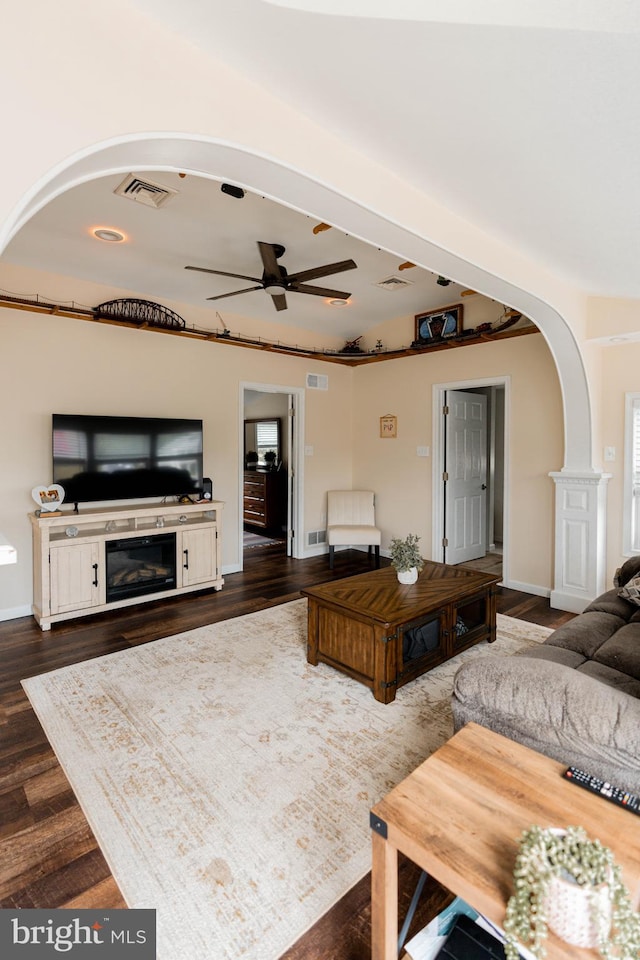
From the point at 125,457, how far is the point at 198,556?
3.86 feet

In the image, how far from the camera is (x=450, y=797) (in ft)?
4.05

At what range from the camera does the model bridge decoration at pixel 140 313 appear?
4.26 meters

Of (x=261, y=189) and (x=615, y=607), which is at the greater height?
(x=261, y=189)

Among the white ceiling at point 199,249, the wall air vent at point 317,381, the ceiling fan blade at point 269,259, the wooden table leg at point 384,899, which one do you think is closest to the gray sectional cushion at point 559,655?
the wooden table leg at point 384,899

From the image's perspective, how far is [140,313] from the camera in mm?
4457

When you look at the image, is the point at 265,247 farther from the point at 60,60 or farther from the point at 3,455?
the point at 3,455

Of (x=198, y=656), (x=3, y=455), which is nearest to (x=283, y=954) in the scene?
(x=198, y=656)

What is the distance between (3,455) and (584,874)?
4437mm

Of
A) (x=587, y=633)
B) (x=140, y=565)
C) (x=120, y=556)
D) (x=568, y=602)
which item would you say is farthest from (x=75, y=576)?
(x=568, y=602)

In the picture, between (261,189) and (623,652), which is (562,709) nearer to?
(623,652)

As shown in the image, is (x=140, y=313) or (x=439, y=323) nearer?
(x=140, y=313)

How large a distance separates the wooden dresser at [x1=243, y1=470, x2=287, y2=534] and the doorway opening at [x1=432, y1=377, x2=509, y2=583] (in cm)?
304

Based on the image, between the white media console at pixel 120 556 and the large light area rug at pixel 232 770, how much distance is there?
885 millimetres

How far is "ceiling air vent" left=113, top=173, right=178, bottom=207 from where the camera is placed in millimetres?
2787
